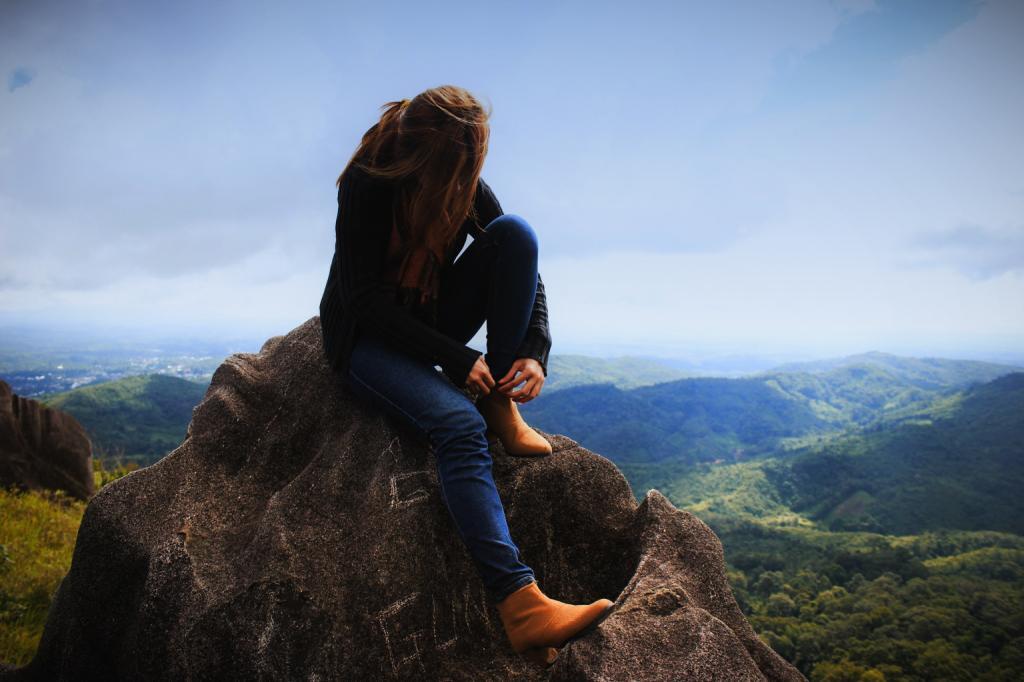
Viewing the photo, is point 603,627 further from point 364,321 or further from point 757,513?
point 757,513

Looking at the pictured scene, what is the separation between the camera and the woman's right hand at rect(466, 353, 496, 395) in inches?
166

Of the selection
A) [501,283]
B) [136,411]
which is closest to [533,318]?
[501,283]

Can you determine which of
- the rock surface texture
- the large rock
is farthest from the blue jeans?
the rock surface texture

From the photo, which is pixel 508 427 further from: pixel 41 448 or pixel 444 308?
pixel 41 448

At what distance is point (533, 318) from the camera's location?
16.1 feet

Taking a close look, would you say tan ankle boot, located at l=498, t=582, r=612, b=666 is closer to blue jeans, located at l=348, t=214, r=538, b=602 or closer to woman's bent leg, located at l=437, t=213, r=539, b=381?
blue jeans, located at l=348, t=214, r=538, b=602

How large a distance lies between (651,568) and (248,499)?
11.8ft

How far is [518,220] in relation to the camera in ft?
14.9

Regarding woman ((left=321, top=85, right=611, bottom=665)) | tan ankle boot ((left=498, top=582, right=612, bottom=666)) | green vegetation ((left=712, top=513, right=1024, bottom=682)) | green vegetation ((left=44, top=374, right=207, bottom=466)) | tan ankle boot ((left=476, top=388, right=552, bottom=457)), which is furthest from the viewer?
green vegetation ((left=44, top=374, right=207, bottom=466))

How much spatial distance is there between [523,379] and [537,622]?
1.81 m

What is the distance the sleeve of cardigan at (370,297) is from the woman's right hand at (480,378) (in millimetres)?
43

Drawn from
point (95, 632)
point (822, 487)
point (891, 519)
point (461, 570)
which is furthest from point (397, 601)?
point (822, 487)

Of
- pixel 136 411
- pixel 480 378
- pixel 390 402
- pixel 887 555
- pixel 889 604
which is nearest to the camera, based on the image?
pixel 480 378

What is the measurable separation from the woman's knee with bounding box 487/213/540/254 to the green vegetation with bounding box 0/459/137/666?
703cm
